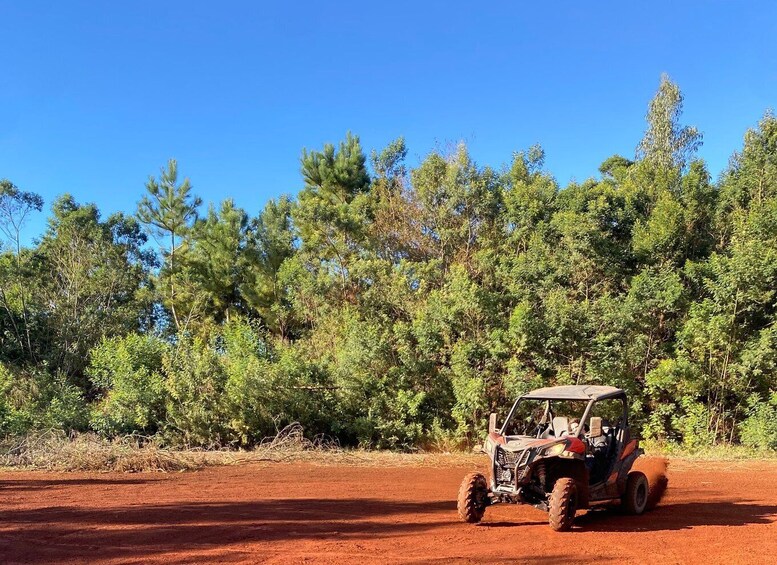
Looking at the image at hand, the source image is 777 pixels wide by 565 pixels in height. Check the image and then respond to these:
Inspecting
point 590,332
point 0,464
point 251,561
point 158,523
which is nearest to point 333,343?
point 590,332

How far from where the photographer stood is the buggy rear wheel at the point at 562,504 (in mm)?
7020

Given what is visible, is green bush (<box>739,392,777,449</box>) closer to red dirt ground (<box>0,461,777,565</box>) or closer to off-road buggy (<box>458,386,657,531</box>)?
red dirt ground (<box>0,461,777,565</box>)

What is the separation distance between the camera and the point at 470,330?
2023 centimetres

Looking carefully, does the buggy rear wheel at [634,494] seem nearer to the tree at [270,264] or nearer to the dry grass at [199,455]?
the dry grass at [199,455]

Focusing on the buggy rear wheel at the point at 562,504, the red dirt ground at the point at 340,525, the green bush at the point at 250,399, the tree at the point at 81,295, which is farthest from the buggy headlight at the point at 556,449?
the tree at the point at 81,295

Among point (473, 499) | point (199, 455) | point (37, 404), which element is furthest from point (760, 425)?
point (37, 404)

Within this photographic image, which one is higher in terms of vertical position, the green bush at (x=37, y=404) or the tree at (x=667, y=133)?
the tree at (x=667, y=133)

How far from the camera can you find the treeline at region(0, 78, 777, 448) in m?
19.0

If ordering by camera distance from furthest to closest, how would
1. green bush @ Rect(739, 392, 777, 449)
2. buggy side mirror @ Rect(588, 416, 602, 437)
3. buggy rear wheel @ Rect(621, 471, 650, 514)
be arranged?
green bush @ Rect(739, 392, 777, 449)
buggy rear wheel @ Rect(621, 471, 650, 514)
buggy side mirror @ Rect(588, 416, 602, 437)

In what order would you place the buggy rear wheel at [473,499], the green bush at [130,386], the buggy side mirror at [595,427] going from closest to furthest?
1. the buggy side mirror at [595,427]
2. the buggy rear wheel at [473,499]
3. the green bush at [130,386]

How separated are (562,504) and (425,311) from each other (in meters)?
13.7

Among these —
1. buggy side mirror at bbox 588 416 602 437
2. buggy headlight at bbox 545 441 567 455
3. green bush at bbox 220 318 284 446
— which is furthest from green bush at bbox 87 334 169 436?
buggy side mirror at bbox 588 416 602 437

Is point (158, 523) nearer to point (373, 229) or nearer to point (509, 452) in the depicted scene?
point (509, 452)

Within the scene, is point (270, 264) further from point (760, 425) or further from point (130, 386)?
point (760, 425)
